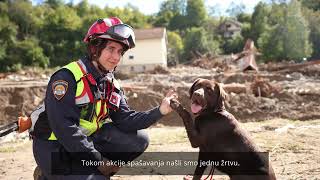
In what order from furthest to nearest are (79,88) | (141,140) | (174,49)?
1. (174,49)
2. (141,140)
3. (79,88)

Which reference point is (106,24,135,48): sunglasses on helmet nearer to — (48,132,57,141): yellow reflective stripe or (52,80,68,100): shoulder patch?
(52,80,68,100): shoulder patch

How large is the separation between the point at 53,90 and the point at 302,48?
43.8 metres

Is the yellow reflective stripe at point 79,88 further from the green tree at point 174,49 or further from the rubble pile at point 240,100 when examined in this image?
the green tree at point 174,49

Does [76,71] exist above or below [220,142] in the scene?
above

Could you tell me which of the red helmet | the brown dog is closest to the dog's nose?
the brown dog

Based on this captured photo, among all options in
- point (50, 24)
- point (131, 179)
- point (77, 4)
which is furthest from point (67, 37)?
point (131, 179)

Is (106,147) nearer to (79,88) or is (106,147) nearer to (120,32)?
(79,88)

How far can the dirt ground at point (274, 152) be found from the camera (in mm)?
4992

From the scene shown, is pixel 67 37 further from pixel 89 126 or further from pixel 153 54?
pixel 89 126

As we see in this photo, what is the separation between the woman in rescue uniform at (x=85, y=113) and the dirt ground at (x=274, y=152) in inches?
58.5

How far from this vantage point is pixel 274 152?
5.93 m

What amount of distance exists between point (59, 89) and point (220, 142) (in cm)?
148

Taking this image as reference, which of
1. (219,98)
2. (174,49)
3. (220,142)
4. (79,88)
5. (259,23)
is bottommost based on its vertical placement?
(174,49)

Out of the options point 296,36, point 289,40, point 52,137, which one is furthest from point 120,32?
point 296,36
